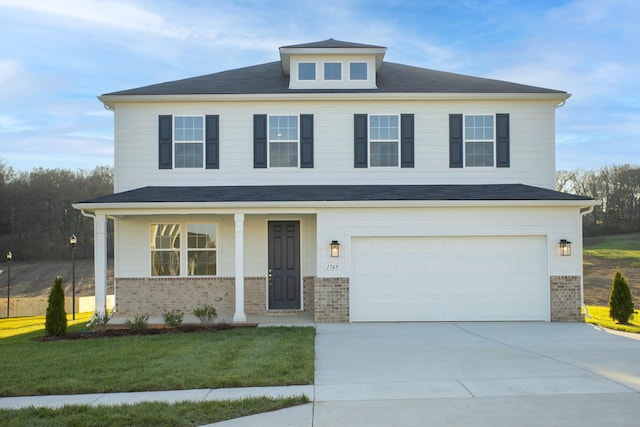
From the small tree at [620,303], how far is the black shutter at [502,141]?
A: 13.0 ft

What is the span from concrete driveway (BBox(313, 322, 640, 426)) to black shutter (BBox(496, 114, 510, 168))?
494 cm

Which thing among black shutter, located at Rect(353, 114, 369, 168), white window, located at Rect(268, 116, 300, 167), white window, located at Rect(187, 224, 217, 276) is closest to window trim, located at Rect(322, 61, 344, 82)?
black shutter, located at Rect(353, 114, 369, 168)

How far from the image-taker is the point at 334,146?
51.8 feet

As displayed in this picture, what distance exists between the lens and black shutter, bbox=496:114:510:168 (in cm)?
1575

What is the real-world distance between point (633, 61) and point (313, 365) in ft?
55.1

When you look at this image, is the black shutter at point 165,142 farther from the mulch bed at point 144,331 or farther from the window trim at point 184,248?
the mulch bed at point 144,331

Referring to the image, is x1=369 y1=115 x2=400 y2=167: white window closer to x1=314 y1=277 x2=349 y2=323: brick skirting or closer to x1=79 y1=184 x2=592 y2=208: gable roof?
x1=79 y1=184 x2=592 y2=208: gable roof

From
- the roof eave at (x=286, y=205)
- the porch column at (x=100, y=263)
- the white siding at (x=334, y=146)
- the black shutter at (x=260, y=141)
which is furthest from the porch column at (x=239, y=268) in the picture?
the porch column at (x=100, y=263)

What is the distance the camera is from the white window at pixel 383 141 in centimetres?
1576

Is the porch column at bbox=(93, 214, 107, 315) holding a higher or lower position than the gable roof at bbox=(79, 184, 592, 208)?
lower

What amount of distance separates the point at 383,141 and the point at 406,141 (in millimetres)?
606

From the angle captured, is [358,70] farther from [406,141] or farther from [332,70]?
[406,141]

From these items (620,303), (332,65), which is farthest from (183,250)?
(620,303)

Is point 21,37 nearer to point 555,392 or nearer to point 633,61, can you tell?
point 555,392
